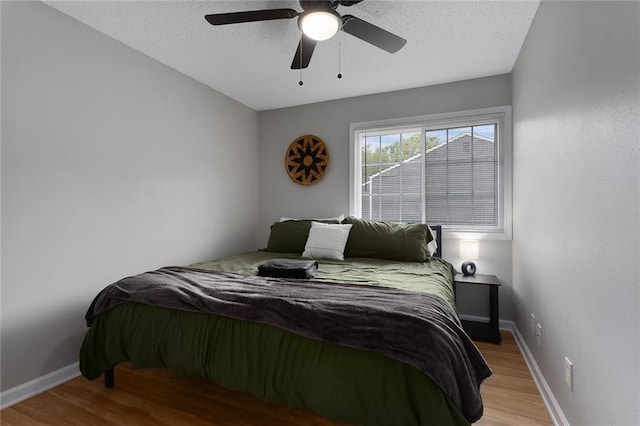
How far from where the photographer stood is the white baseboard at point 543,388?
1575 mm

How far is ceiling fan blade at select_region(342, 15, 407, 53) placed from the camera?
1.86 meters

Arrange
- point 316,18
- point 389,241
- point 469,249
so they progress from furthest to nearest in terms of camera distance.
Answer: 1. point 469,249
2. point 389,241
3. point 316,18

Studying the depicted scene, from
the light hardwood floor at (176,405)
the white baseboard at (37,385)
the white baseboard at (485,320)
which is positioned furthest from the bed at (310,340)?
the white baseboard at (485,320)

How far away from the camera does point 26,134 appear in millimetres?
1940

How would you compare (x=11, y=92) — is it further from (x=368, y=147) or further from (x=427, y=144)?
(x=427, y=144)

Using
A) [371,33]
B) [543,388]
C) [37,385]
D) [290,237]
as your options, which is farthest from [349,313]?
[37,385]

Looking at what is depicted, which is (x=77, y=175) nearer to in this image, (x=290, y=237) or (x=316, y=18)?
(x=290, y=237)

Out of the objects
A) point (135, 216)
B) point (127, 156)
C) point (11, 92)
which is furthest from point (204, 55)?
point (135, 216)

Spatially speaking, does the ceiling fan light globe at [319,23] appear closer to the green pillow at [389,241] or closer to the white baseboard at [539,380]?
the green pillow at [389,241]

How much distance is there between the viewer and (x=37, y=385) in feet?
6.48

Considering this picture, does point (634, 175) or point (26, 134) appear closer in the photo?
point (634, 175)

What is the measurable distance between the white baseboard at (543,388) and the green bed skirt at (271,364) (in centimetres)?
85

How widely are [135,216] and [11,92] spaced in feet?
3.65

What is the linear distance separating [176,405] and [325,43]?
2779 millimetres
